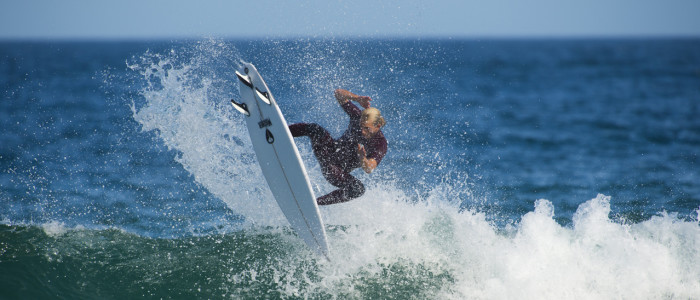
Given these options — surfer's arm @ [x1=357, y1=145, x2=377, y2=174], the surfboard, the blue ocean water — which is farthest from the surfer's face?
the blue ocean water

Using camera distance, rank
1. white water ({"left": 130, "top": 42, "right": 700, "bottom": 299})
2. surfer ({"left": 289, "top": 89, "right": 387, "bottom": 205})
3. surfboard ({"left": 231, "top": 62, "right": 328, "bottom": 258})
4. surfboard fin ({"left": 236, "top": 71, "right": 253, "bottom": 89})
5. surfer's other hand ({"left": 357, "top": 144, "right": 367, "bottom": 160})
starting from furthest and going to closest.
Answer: surfboard fin ({"left": 236, "top": 71, "right": 253, "bottom": 89}) → white water ({"left": 130, "top": 42, "right": 700, "bottom": 299}) → surfer ({"left": 289, "top": 89, "right": 387, "bottom": 205}) → surfboard ({"left": 231, "top": 62, "right": 328, "bottom": 258}) → surfer's other hand ({"left": 357, "top": 144, "right": 367, "bottom": 160})

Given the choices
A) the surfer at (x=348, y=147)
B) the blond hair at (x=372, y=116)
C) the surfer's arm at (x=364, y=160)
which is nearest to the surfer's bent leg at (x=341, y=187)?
the surfer at (x=348, y=147)

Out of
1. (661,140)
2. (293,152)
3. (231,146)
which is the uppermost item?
(293,152)

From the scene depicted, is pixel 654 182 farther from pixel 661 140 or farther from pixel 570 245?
pixel 661 140

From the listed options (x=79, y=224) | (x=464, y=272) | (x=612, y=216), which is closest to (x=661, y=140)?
(x=612, y=216)

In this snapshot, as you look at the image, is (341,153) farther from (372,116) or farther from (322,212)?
(322,212)

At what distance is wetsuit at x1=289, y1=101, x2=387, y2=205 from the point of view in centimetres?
619

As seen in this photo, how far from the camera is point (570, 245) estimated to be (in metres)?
6.70

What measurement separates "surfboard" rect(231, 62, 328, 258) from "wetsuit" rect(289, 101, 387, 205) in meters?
0.23

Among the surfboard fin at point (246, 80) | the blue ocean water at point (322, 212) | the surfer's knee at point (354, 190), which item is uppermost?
the surfboard fin at point (246, 80)

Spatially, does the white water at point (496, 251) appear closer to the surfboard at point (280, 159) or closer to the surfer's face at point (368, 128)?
the surfboard at point (280, 159)

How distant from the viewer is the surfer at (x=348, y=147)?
20.2 ft

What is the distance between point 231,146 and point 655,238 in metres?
5.81

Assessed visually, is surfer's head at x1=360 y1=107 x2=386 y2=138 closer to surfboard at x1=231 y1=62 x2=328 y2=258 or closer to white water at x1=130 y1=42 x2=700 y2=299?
surfboard at x1=231 y1=62 x2=328 y2=258
